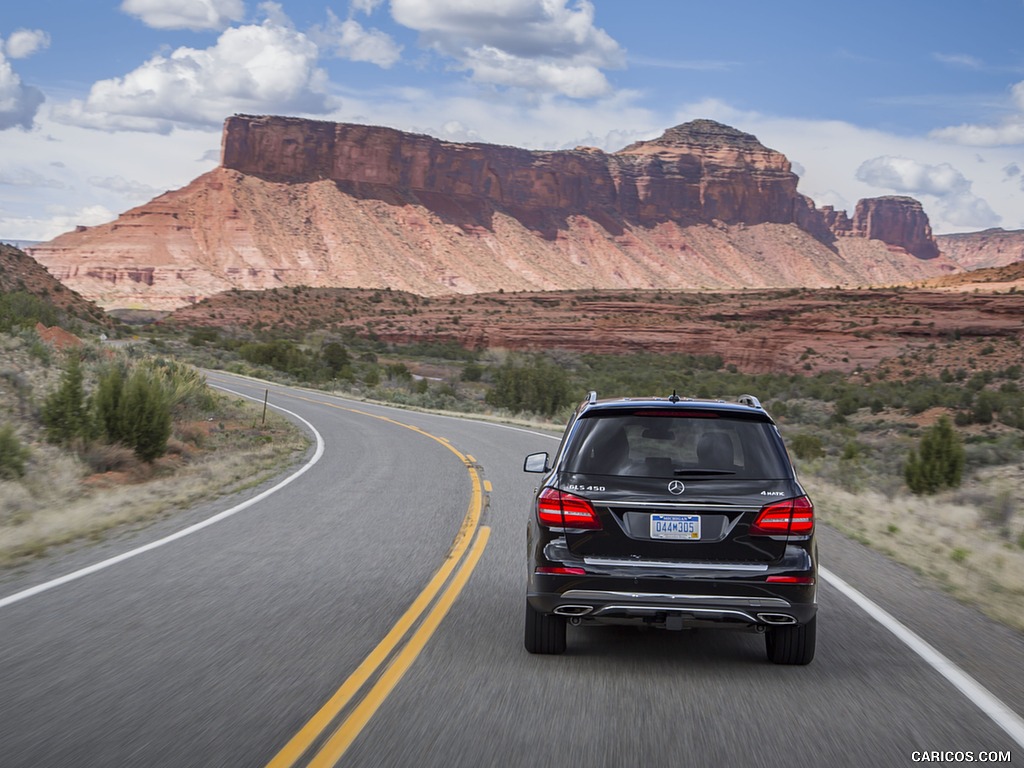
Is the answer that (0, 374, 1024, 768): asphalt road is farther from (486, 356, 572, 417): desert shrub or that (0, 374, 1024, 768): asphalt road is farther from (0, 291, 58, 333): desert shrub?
(486, 356, 572, 417): desert shrub

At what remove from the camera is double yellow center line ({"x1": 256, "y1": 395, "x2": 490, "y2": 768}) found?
441cm

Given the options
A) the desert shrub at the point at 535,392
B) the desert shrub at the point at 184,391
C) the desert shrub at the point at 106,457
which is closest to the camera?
the desert shrub at the point at 106,457

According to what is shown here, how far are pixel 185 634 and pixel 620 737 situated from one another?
3.12 m

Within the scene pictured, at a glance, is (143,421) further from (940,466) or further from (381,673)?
(940,466)

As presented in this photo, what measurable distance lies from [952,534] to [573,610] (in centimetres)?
822

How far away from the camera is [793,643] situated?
19.2 ft

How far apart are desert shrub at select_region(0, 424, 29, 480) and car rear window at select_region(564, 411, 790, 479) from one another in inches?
432

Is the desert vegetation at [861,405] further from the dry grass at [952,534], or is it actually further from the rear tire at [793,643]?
the rear tire at [793,643]

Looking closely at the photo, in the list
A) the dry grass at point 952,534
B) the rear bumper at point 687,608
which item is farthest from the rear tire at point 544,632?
the dry grass at point 952,534

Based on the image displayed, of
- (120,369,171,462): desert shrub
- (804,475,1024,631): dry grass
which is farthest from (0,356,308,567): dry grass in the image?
(804,475,1024,631): dry grass

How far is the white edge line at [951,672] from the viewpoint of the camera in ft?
16.3

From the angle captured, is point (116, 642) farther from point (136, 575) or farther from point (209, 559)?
point (209, 559)

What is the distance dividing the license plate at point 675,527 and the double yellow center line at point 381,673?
1.63m

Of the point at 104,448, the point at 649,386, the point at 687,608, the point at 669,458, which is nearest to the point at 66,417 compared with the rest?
the point at 104,448
